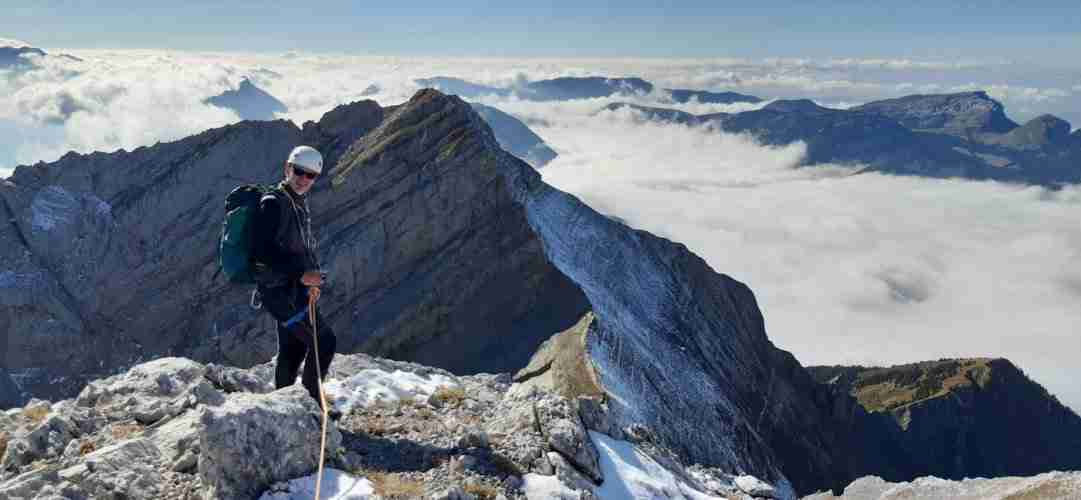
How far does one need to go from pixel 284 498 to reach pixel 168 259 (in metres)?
77.2

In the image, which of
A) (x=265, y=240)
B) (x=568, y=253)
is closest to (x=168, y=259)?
(x=568, y=253)

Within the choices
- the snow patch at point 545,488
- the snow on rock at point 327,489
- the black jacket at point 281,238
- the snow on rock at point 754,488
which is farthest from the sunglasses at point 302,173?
Answer: the snow on rock at point 754,488

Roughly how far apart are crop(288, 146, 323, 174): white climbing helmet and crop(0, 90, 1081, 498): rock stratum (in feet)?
83.3

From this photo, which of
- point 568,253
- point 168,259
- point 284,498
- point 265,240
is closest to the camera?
point 284,498

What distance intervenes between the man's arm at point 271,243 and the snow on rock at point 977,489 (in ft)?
44.5

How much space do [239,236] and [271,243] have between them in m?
0.50

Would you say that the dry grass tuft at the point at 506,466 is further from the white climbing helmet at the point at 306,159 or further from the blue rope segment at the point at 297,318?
the white climbing helmet at the point at 306,159

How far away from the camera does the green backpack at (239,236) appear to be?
448 inches

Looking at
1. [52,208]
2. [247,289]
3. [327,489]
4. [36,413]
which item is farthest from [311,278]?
[52,208]

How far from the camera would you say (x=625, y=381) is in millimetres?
43594

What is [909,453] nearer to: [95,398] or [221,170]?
[221,170]

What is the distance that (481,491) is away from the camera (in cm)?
1133

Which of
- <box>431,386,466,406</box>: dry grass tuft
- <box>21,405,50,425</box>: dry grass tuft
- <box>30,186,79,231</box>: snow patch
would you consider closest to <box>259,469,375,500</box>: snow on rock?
<box>431,386,466,406</box>: dry grass tuft

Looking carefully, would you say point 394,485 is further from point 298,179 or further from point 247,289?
A: point 247,289
